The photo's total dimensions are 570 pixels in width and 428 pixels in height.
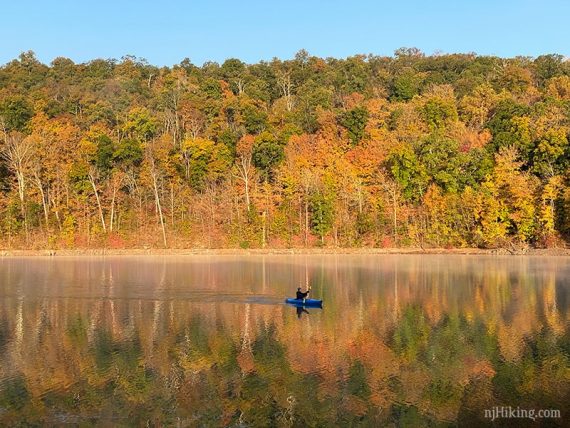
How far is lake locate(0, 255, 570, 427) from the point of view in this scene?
14398 millimetres

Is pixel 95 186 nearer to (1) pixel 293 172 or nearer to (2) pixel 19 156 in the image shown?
(2) pixel 19 156

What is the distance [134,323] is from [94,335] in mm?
2265

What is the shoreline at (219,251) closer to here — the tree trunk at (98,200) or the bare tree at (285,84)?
the tree trunk at (98,200)

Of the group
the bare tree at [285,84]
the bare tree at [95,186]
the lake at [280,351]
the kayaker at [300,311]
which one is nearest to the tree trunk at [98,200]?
the bare tree at [95,186]

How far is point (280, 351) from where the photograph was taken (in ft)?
64.6

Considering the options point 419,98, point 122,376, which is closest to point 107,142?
point 419,98

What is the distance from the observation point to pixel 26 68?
101688mm

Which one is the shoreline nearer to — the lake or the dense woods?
the dense woods

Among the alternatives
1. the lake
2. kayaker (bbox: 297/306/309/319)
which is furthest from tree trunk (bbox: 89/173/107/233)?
kayaker (bbox: 297/306/309/319)

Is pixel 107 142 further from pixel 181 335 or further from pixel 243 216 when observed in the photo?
pixel 181 335

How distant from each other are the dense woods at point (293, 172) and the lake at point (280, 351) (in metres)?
23.8

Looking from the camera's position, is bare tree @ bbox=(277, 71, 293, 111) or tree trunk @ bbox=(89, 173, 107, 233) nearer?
tree trunk @ bbox=(89, 173, 107, 233)

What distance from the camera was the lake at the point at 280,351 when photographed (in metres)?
14.4

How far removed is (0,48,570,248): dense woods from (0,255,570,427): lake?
78.0 feet
